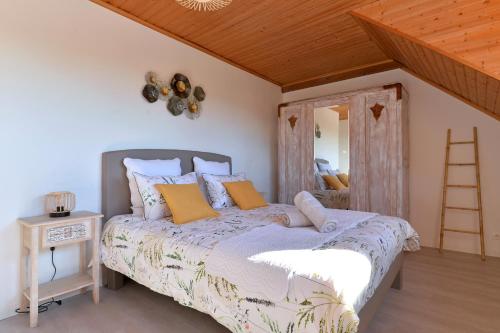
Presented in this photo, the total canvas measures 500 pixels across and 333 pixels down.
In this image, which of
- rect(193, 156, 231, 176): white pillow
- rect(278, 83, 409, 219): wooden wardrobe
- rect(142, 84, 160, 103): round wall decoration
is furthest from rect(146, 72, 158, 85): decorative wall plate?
rect(278, 83, 409, 219): wooden wardrobe

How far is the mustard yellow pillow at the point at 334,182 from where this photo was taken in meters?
3.93

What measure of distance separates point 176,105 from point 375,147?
8.37ft

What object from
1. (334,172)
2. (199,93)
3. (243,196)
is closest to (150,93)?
(199,93)

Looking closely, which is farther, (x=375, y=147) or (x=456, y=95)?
(x=375, y=147)

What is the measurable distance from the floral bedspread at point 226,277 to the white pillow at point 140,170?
174 mm

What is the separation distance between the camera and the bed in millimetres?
1160

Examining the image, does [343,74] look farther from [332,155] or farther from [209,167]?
[209,167]

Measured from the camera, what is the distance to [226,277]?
143cm

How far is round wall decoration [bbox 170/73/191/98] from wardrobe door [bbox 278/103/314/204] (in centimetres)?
175

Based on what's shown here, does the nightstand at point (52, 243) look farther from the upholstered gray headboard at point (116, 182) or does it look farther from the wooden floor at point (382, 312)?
the upholstered gray headboard at point (116, 182)

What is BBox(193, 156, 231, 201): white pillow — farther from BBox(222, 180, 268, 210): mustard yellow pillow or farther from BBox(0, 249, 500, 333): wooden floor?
BBox(0, 249, 500, 333): wooden floor

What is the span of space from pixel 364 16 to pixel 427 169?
89.2 inches

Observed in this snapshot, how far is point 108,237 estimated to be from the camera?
2.26 meters

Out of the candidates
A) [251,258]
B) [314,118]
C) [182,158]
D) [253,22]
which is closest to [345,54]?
[314,118]
